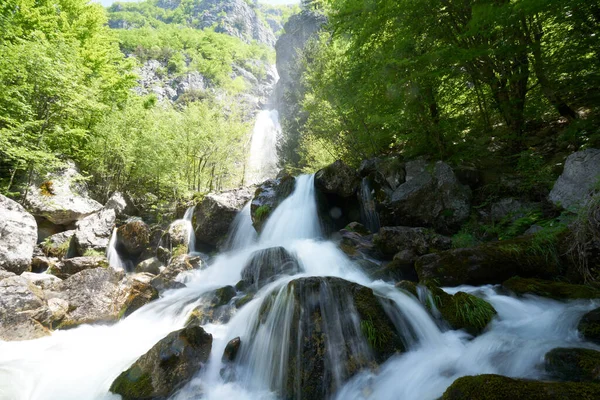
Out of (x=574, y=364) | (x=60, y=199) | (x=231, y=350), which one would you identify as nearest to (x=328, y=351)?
(x=231, y=350)

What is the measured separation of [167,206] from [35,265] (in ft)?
23.7

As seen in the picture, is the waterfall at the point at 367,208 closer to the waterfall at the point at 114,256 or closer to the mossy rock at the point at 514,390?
the mossy rock at the point at 514,390

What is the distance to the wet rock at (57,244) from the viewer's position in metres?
10.6

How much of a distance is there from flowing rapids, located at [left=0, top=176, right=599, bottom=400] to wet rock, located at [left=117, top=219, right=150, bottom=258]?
6.26 meters

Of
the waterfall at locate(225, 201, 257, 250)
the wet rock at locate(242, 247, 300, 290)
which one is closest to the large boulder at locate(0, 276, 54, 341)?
the wet rock at locate(242, 247, 300, 290)

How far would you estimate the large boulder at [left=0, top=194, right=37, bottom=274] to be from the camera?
847cm

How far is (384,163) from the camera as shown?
9922 millimetres

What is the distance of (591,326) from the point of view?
10.1 ft

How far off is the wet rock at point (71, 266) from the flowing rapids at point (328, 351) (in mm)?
4201

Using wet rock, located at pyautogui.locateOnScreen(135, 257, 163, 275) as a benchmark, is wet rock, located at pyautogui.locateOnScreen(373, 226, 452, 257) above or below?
above

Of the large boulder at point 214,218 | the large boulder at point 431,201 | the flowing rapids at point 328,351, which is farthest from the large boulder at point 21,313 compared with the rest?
the large boulder at point 431,201

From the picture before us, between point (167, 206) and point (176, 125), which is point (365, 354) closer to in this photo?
point (167, 206)

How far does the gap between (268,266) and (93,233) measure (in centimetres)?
852

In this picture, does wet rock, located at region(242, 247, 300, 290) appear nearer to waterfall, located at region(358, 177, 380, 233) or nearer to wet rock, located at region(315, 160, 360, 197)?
waterfall, located at region(358, 177, 380, 233)
